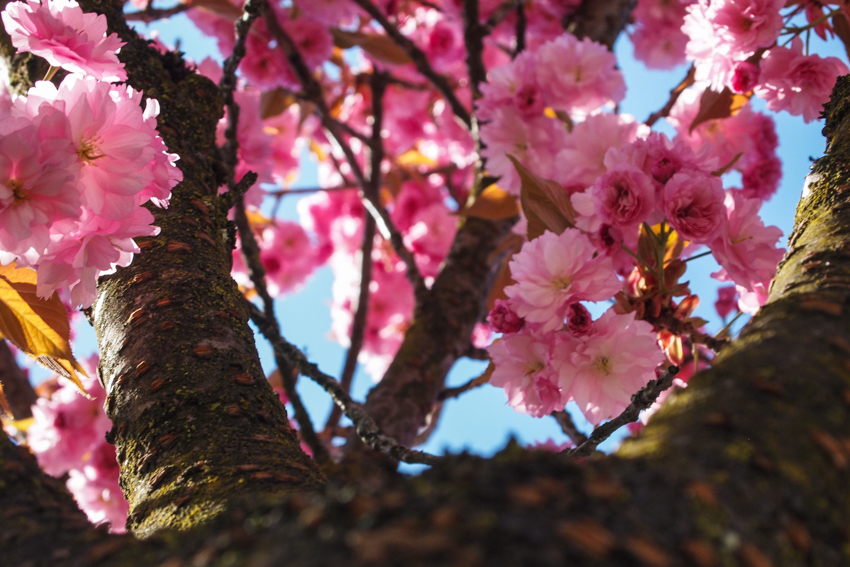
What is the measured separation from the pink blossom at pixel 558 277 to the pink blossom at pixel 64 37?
724 millimetres

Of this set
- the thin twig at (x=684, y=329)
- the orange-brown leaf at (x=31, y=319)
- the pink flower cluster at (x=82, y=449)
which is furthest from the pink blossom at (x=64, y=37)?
the pink flower cluster at (x=82, y=449)

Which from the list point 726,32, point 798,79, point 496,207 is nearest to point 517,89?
point 496,207

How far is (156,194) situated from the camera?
92cm

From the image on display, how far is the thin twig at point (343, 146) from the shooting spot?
7.43ft

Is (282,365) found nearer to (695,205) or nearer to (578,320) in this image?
(578,320)

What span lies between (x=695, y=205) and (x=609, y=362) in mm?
329

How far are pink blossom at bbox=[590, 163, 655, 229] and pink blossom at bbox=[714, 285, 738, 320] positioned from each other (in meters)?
1.15

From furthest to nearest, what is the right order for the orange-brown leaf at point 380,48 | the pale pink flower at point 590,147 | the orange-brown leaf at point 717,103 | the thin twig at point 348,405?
the orange-brown leaf at point 380,48 < the orange-brown leaf at point 717,103 < the pale pink flower at point 590,147 < the thin twig at point 348,405

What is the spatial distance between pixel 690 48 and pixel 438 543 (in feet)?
4.84

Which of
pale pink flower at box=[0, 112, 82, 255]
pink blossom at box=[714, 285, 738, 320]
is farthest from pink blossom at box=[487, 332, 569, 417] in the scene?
pink blossom at box=[714, 285, 738, 320]

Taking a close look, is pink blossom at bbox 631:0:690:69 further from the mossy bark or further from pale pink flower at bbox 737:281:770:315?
pale pink flower at bbox 737:281:770:315

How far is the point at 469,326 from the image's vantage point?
7.33 ft

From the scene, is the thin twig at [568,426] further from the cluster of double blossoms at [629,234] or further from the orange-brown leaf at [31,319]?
the orange-brown leaf at [31,319]

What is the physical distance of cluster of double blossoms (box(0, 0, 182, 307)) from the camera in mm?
796
